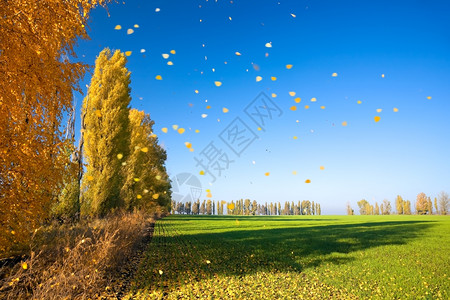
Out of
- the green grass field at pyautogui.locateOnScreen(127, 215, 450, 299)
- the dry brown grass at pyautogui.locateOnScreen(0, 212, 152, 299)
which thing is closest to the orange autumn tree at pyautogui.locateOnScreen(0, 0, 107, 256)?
the dry brown grass at pyautogui.locateOnScreen(0, 212, 152, 299)

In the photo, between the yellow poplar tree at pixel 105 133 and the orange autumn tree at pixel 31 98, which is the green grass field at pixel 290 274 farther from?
the yellow poplar tree at pixel 105 133

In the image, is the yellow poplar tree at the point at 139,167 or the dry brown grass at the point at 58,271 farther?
the yellow poplar tree at the point at 139,167

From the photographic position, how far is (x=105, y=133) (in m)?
15.9

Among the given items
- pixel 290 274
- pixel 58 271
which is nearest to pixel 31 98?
pixel 58 271

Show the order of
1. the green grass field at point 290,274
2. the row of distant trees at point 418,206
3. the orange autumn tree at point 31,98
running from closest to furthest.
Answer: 1. the orange autumn tree at point 31,98
2. the green grass field at point 290,274
3. the row of distant trees at point 418,206

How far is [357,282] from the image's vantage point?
8.02 meters

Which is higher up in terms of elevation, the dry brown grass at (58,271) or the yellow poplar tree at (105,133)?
the yellow poplar tree at (105,133)

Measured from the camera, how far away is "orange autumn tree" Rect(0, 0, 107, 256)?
4703 mm

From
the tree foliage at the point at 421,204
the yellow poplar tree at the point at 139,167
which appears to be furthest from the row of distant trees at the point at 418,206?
the yellow poplar tree at the point at 139,167

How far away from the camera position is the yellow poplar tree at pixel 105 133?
49.3 feet

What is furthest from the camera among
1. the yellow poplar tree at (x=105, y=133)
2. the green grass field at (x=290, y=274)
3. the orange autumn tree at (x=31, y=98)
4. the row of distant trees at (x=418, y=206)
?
the row of distant trees at (x=418, y=206)

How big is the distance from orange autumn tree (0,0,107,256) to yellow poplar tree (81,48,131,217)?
9698 mm

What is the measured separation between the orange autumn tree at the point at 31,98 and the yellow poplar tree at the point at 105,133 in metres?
9.70

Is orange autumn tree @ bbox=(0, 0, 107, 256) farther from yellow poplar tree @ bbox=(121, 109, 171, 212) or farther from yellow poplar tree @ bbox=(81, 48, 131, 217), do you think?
yellow poplar tree @ bbox=(121, 109, 171, 212)
